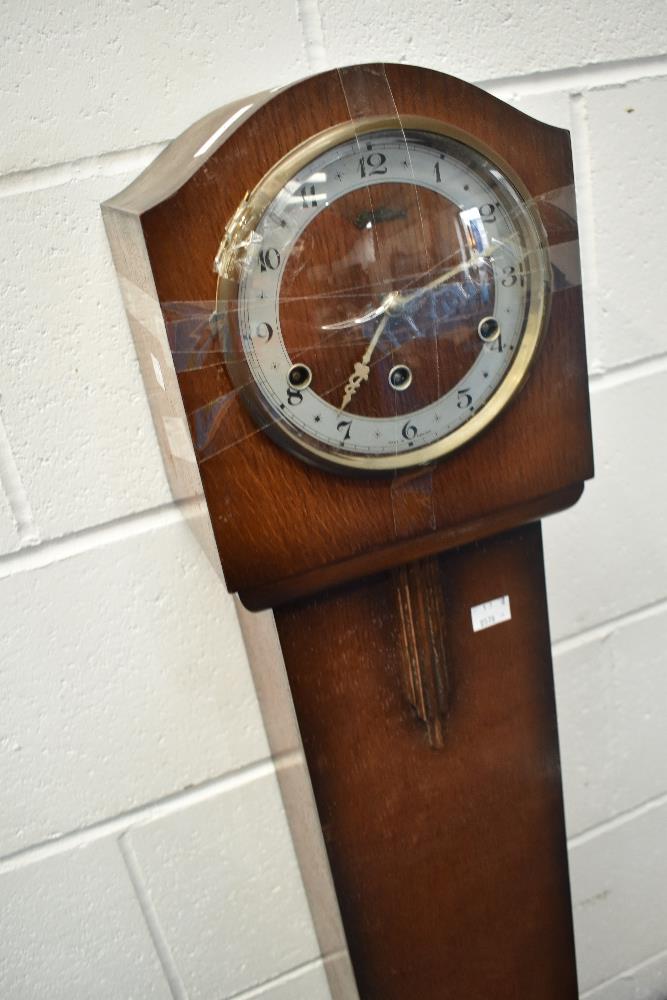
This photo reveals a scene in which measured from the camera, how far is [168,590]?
33.6 inches

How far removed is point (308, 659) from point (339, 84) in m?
0.42

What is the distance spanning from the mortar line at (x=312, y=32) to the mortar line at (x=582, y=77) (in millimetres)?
172

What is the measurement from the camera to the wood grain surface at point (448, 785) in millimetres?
675

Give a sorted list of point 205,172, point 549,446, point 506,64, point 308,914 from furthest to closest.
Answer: point 308,914 < point 506,64 < point 549,446 < point 205,172

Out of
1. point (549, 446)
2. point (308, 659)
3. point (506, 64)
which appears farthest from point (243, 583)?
point (506, 64)

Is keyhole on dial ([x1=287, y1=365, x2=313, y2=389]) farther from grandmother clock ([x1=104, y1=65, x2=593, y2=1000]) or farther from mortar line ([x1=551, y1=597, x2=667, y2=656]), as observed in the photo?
mortar line ([x1=551, y1=597, x2=667, y2=656])

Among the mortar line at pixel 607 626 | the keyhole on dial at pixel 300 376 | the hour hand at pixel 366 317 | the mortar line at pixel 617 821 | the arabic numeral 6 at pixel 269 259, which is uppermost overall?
the arabic numeral 6 at pixel 269 259

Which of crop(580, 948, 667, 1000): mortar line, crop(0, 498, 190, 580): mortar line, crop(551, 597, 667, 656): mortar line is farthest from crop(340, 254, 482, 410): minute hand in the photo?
crop(580, 948, 667, 1000): mortar line

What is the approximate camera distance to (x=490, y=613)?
0.71 meters

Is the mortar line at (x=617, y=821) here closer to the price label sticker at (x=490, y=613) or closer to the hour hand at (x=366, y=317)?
the price label sticker at (x=490, y=613)

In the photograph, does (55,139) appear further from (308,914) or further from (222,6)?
(308,914)

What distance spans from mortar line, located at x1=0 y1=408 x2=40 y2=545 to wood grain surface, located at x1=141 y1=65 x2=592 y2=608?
30cm

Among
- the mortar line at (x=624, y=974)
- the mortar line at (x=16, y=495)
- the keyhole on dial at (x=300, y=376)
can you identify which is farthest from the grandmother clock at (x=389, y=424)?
the mortar line at (x=624, y=974)

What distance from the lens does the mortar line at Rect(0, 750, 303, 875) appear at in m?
0.89
